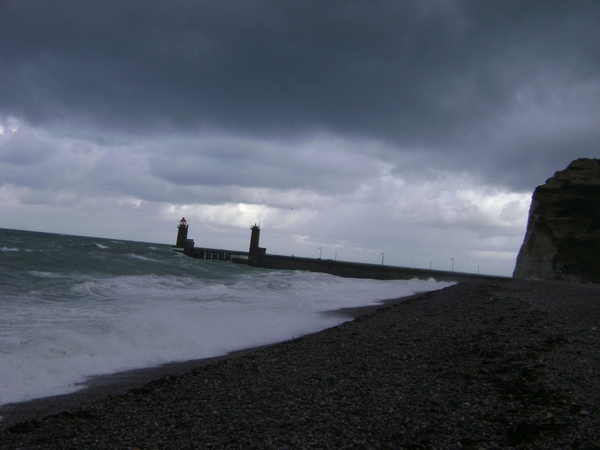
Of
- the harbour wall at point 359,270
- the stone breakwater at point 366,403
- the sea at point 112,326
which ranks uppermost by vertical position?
the harbour wall at point 359,270

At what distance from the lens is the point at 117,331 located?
29.5ft

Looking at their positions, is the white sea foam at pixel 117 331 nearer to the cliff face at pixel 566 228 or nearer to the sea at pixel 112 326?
the sea at pixel 112 326

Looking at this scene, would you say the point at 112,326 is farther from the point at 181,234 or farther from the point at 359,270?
the point at 181,234

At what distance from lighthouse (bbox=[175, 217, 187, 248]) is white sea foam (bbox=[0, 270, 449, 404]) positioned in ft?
164

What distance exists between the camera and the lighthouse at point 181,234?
66.0m

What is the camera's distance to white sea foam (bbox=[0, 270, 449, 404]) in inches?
259

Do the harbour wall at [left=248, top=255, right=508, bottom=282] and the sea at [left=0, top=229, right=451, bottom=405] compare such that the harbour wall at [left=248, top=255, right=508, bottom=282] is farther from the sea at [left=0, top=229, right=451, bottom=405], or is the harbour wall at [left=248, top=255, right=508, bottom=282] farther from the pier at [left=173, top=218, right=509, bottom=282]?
the sea at [left=0, top=229, right=451, bottom=405]

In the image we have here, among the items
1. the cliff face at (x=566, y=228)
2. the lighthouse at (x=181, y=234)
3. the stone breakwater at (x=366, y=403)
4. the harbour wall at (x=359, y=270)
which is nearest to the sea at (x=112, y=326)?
the stone breakwater at (x=366, y=403)

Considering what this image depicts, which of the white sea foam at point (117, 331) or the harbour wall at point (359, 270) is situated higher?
the harbour wall at point (359, 270)

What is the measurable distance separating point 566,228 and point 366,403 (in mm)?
42113

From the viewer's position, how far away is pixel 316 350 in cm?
819

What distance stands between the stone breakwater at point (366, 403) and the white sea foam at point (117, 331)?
4.77ft

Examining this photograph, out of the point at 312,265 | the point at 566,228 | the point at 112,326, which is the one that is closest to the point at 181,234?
the point at 312,265

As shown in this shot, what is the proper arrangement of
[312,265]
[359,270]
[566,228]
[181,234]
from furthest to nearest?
1. [181,234]
2. [312,265]
3. [359,270]
4. [566,228]
